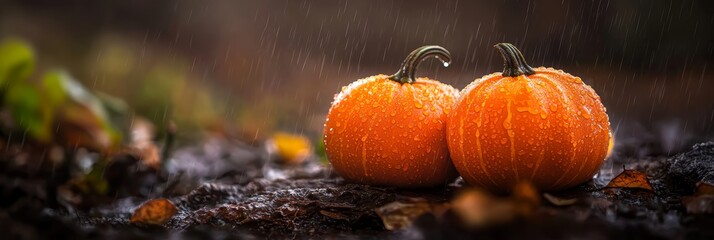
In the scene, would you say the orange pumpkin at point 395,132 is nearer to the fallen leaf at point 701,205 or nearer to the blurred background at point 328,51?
the fallen leaf at point 701,205

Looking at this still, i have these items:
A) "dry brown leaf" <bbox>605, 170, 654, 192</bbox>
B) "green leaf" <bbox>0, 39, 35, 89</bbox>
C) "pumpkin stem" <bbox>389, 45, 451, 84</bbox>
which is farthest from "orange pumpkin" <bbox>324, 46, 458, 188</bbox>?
"green leaf" <bbox>0, 39, 35, 89</bbox>

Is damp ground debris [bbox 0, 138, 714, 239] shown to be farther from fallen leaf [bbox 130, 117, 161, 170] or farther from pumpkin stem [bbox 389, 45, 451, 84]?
pumpkin stem [bbox 389, 45, 451, 84]

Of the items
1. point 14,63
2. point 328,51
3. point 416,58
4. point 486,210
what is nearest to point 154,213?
point 416,58

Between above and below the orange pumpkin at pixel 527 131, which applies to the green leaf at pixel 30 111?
below

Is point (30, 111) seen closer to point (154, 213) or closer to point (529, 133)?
point (154, 213)

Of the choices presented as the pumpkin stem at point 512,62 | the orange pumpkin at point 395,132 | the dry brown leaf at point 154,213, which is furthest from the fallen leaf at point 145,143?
the pumpkin stem at point 512,62

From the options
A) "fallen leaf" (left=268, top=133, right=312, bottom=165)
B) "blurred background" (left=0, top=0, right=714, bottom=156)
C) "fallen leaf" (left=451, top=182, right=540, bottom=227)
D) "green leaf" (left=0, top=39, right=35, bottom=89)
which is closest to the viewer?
"fallen leaf" (left=451, top=182, right=540, bottom=227)

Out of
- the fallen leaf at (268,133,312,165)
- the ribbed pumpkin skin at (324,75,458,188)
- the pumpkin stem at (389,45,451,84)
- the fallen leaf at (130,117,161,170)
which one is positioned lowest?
the fallen leaf at (130,117,161,170)
